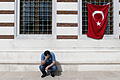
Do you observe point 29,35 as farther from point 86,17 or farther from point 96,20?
point 96,20

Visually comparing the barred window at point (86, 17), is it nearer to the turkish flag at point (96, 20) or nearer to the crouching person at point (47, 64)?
the turkish flag at point (96, 20)

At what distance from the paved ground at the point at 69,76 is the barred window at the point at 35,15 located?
2462mm

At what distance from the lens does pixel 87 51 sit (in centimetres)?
968

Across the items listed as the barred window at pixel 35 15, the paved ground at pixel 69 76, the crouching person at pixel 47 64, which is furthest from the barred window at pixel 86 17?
the crouching person at pixel 47 64

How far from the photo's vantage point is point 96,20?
32.9 ft

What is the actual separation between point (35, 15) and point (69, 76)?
390cm

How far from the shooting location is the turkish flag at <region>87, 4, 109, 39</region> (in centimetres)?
1000

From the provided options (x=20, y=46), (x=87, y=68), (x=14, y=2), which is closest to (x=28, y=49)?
(x=20, y=46)

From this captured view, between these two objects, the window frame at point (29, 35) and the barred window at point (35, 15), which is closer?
the window frame at point (29, 35)

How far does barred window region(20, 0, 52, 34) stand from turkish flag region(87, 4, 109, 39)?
221cm

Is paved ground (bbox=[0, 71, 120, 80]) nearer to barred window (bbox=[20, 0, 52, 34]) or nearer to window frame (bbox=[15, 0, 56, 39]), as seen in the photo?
window frame (bbox=[15, 0, 56, 39])

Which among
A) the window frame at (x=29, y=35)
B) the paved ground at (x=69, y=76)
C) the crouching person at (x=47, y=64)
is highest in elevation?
the window frame at (x=29, y=35)

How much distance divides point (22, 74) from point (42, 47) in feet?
5.85

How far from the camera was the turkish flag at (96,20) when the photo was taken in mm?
10000
